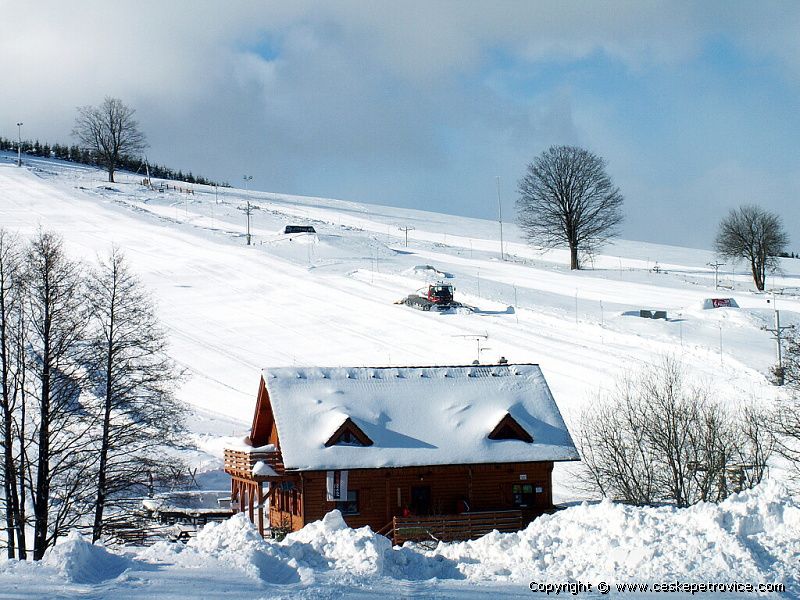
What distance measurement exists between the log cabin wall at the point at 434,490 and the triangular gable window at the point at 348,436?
0.85 m

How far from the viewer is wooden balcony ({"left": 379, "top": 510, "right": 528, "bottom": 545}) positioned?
24469 millimetres

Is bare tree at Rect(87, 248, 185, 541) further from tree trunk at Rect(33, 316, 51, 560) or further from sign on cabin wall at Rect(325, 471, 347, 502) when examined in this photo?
sign on cabin wall at Rect(325, 471, 347, 502)

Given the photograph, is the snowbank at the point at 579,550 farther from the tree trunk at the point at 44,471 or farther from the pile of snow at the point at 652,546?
the tree trunk at the point at 44,471

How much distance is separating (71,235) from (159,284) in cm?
2011

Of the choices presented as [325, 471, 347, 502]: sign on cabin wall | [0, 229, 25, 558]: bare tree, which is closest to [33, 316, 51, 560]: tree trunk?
[0, 229, 25, 558]: bare tree

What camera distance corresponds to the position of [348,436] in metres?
27.2

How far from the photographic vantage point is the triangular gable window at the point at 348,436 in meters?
27.0

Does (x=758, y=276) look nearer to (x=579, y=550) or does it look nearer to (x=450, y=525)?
(x=450, y=525)

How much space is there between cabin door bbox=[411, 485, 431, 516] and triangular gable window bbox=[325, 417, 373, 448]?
85.3 inches

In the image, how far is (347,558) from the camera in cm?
1520

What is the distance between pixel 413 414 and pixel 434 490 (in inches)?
94.6

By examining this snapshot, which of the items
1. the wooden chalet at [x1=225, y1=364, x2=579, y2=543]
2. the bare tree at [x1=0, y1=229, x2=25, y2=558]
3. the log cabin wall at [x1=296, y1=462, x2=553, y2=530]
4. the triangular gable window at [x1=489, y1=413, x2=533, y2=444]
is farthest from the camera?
the triangular gable window at [x1=489, y1=413, x2=533, y2=444]

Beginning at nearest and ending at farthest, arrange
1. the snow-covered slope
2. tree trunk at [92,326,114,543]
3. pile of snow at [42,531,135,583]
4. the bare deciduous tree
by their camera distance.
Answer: pile of snow at [42,531,135,583] → tree trunk at [92,326,114,543] → the bare deciduous tree → the snow-covered slope

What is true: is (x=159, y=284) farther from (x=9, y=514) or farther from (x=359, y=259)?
(x=9, y=514)
